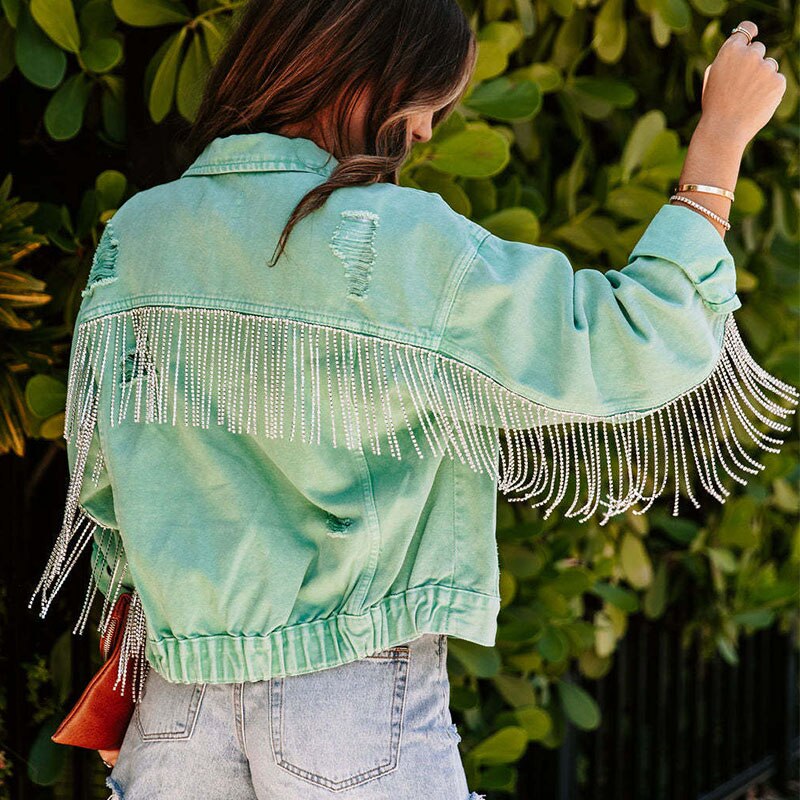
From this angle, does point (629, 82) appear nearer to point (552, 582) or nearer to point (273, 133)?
point (552, 582)

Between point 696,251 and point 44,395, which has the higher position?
point 696,251

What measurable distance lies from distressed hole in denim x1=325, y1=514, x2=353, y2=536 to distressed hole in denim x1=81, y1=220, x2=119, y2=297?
1.25ft

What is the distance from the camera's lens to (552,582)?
2.47 m

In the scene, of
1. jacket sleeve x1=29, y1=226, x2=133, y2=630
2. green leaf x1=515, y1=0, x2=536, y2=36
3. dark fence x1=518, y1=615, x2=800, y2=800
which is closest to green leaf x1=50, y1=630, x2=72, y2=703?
jacket sleeve x1=29, y1=226, x2=133, y2=630

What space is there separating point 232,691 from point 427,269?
0.54 meters

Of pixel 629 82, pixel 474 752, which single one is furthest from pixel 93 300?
pixel 629 82

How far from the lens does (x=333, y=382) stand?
131 centimetres

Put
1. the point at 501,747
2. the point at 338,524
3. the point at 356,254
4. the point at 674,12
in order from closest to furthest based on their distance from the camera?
1. the point at 356,254
2. the point at 338,524
3. the point at 501,747
4. the point at 674,12

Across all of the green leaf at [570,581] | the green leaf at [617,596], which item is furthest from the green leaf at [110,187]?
the green leaf at [617,596]

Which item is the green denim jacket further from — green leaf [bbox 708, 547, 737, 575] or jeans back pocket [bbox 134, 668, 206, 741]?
green leaf [bbox 708, 547, 737, 575]

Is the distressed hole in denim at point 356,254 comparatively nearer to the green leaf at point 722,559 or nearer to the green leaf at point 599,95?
the green leaf at point 599,95

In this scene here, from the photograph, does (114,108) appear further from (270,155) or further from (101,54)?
(270,155)

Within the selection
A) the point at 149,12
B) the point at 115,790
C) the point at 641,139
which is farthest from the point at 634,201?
the point at 115,790

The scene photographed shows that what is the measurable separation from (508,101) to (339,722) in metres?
1.22
